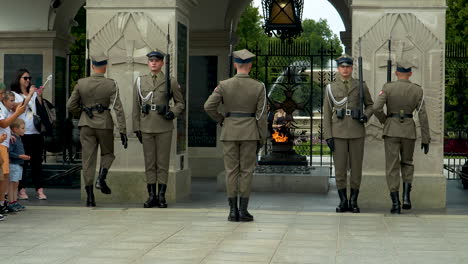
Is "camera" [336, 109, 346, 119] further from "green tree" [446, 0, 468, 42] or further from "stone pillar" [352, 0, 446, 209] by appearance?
"green tree" [446, 0, 468, 42]

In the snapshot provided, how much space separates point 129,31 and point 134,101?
1.20m

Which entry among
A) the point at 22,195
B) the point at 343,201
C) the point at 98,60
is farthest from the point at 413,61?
the point at 22,195

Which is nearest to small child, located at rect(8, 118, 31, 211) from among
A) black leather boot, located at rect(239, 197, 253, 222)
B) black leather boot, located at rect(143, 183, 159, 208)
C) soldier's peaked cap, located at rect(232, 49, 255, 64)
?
black leather boot, located at rect(143, 183, 159, 208)

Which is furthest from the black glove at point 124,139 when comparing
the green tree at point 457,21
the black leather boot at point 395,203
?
the green tree at point 457,21

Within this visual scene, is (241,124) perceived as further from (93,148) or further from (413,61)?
(413,61)

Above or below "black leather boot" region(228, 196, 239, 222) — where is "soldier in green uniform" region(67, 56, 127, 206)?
above

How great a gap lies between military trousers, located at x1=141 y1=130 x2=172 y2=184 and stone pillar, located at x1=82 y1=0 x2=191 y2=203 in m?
0.60

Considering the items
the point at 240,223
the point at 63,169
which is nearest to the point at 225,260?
the point at 240,223

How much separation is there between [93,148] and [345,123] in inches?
125

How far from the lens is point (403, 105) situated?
1052 cm

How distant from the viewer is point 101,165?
11.1m

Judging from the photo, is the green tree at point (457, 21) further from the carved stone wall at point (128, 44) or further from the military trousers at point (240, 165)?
the military trousers at point (240, 165)

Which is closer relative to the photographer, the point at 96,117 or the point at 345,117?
the point at 345,117

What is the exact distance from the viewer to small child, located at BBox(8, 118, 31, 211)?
10438 millimetres
